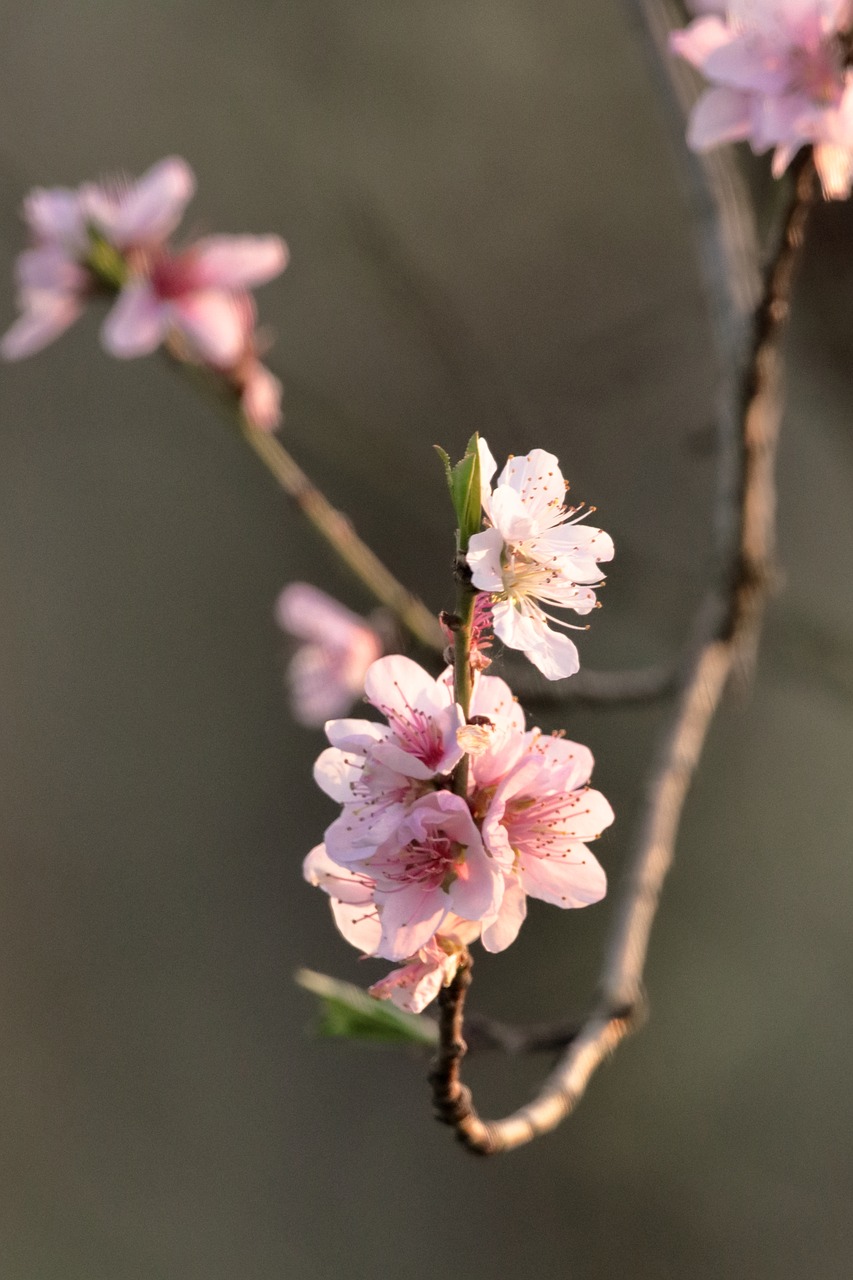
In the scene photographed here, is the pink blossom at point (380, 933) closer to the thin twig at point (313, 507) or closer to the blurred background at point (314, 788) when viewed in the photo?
the thin twig at point (313, 507)

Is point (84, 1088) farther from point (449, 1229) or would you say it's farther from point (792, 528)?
point (792, 528)

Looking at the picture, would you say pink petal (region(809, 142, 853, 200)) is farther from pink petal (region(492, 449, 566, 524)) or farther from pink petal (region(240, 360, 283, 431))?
pink petal (region(240, 360, 283, 431))

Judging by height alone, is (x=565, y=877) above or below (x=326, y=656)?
above

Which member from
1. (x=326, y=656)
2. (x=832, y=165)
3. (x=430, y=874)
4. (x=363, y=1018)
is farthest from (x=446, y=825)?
(x=326, y=656)

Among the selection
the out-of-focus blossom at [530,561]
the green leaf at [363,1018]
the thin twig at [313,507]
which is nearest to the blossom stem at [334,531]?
the thin twig at [313,507]

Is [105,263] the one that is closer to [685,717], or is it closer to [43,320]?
[43,320]

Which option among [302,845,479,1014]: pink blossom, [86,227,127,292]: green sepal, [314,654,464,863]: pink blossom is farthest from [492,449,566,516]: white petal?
[86,227,127,292]: green sepal
